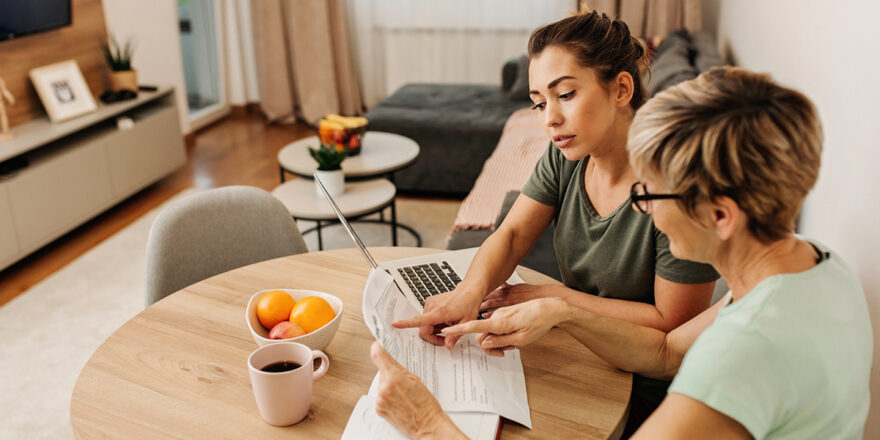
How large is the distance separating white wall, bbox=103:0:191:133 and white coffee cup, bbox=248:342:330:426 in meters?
3.52

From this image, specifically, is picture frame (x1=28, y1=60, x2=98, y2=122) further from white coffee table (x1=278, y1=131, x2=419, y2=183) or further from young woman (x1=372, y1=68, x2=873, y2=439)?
young woman (x1=372, y1=68, x2=873, y2=439)

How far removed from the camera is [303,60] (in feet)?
17.7

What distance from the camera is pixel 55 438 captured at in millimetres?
2092

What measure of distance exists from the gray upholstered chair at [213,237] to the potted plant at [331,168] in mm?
1028

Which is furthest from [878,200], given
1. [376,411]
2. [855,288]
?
[376,411]

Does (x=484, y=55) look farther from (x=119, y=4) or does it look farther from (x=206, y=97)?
(x=119, y=4)

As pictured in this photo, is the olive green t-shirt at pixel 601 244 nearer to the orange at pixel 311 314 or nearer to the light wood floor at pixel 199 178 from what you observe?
the orange at pixel 311 314

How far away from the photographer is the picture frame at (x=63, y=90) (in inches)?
137

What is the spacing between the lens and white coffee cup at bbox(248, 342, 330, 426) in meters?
1.03

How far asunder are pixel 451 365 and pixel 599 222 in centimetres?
45

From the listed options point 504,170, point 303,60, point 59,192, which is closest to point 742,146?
point 504,170

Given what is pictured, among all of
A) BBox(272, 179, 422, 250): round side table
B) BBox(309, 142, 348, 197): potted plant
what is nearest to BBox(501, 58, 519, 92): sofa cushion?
BBox(272, 179, 422, 250): round side table

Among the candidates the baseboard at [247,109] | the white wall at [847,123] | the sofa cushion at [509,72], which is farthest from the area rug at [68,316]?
the baseboard at [247,109]

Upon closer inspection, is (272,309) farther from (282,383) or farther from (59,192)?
(59,192)
